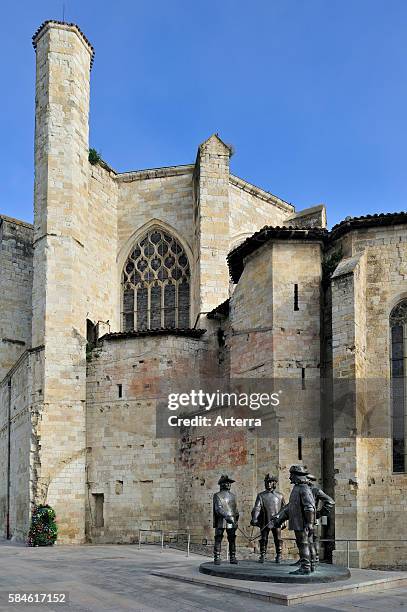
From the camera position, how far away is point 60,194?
29.0m

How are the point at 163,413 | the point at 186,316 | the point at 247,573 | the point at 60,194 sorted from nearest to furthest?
the point at 247,573
the point at 163,413
the point at 60,194
the point at 186,316

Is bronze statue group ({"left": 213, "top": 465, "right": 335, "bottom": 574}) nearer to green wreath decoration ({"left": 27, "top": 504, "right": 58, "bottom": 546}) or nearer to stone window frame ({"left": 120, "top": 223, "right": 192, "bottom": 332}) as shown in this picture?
green wreath decoration ({"left": 27, "top": 504, "right": 58, "bottom": 546})

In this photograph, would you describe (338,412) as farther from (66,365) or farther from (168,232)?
(168,232)

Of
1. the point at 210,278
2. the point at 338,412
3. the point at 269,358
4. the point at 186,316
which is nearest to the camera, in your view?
the point at 338,412

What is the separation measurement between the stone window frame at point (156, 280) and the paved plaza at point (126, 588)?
13699 mm

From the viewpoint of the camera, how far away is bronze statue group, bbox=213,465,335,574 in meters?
13.2

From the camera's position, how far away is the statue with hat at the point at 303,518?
42.6 feet

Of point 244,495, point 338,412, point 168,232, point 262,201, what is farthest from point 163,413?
point 262,201

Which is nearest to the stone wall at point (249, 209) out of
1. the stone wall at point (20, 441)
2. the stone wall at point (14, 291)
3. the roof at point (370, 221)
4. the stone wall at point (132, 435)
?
the stone wall at point (132, 435)

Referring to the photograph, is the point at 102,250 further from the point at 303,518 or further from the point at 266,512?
the point at 303,518

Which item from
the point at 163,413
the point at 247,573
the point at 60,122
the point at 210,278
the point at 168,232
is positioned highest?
the point at 60,122

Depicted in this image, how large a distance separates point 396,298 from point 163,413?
8786mm

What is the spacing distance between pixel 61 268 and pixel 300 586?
18091mm

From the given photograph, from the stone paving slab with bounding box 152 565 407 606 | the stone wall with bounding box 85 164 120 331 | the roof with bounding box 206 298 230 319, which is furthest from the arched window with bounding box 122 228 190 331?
the stone paving slab with bounding box 152 565 407 606
